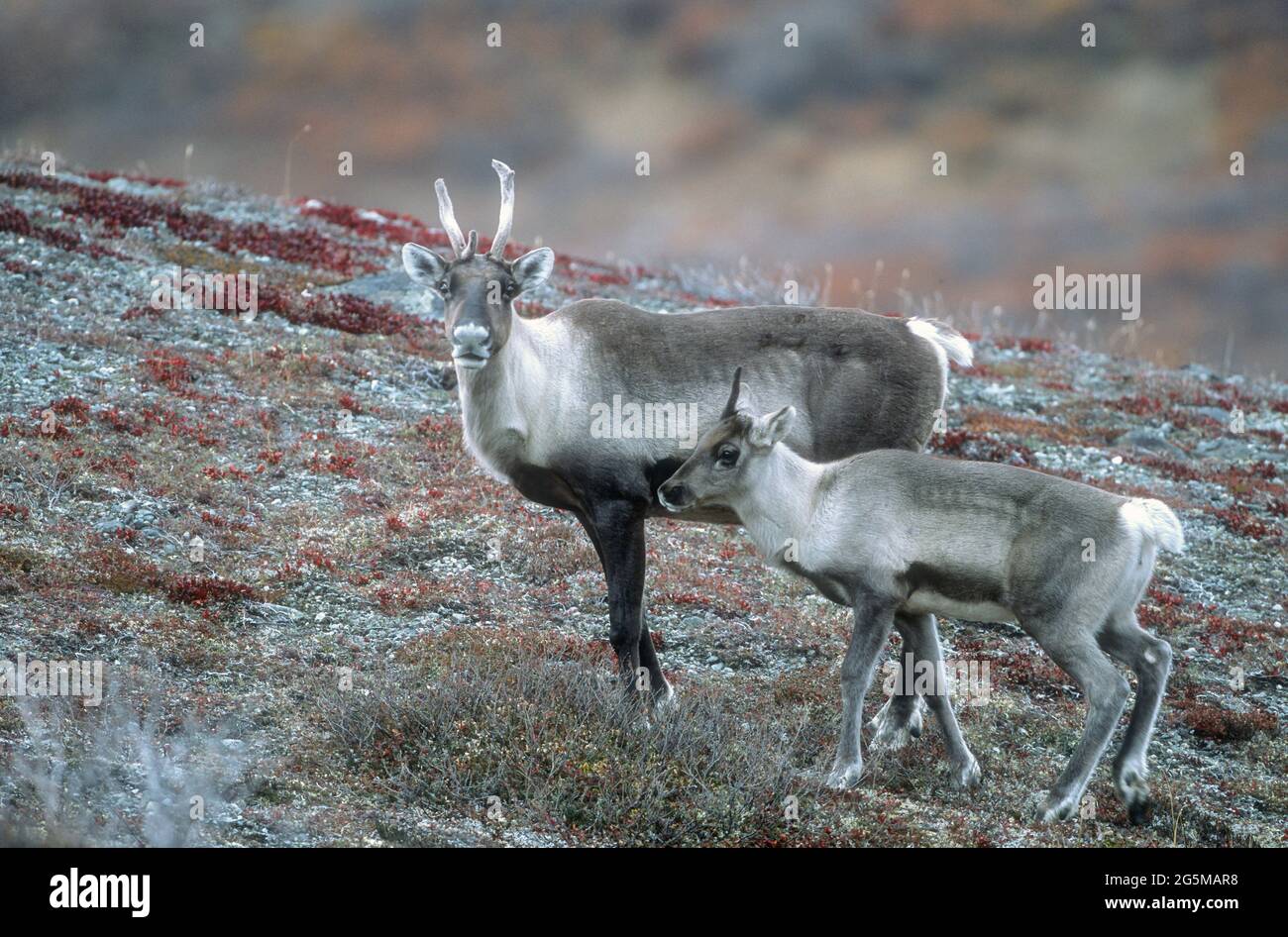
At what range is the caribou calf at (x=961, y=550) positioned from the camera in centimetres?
865

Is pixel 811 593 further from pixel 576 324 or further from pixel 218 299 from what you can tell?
pixel 218 299

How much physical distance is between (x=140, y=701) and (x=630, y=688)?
3478mm

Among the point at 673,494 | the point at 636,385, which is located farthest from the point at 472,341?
the point at 673,494

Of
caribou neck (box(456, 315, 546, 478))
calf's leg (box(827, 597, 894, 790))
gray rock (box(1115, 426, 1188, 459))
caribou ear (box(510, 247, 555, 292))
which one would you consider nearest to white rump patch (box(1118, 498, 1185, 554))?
calf's leg (box(827, 597, 894, 790))

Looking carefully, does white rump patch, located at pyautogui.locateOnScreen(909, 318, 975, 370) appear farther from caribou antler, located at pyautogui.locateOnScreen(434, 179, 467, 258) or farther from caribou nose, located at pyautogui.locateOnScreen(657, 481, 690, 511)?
caribou antler, located at pyautogui.locateOnScreen(434, 179, 467, 258)

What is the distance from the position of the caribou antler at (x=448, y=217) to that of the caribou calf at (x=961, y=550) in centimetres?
243

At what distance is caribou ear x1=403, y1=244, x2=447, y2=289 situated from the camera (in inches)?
368

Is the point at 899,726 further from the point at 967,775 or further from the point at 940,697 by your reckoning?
the point at 967,775

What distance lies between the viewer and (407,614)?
452 inches

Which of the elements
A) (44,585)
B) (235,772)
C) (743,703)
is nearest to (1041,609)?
(743,703)

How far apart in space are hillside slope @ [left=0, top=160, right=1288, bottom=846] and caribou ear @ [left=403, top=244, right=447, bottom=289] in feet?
6.40

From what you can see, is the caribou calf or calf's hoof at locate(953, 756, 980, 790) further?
calf's hoof at locate(953, 756, 980, 790)

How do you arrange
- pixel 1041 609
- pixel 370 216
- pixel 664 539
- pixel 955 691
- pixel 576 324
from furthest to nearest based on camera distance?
pixel 370 216 < pixel 664 539 < pixel 955 691 < pixel 576 324 < pixel 1041 609

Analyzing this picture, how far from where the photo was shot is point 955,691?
446 inches
